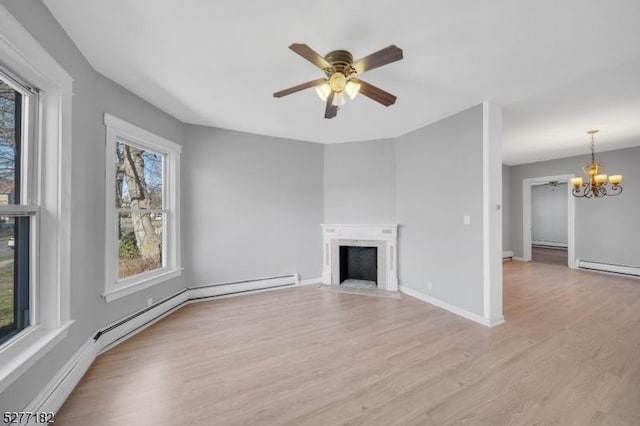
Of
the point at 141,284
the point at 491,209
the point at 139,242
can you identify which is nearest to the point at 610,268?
the point at 491,209

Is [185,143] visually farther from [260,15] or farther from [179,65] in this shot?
[260,15]

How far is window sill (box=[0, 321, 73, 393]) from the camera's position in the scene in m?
1.24

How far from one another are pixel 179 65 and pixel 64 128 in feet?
3.28

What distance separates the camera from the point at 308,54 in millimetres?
1565

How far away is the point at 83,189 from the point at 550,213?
1267 cm

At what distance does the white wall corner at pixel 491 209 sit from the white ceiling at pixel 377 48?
0.27m

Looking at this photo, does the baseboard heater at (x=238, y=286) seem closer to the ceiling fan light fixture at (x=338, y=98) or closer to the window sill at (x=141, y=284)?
the window sill at (x=141, y=284)

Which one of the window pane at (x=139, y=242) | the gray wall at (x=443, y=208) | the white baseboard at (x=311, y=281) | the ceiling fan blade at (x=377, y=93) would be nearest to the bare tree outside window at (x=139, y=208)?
the window pane at (x=139, y=242)

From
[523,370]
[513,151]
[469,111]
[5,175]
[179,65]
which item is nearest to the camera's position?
[5,175]

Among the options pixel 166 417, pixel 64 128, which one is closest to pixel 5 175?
pixel 64 128

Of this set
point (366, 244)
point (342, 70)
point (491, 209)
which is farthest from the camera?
point (366, 244)

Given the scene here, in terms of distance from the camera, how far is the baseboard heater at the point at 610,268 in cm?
485

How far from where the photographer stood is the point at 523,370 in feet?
6.56

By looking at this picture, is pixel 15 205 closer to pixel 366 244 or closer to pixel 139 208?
pixel 139 208
